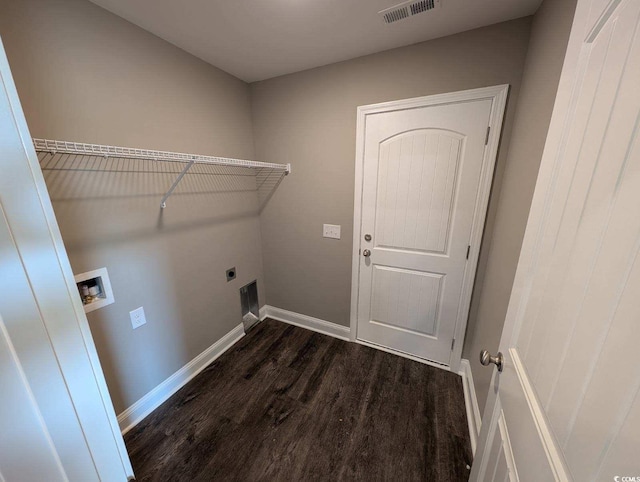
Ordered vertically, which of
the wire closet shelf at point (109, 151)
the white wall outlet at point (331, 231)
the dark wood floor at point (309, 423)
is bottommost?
the dark wood floor at point (309, 423)

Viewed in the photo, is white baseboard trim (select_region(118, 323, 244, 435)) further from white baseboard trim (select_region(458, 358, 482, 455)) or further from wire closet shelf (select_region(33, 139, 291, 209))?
white baseboard trim (select_region(458, 358, 482, 455))

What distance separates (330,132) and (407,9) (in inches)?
33.3

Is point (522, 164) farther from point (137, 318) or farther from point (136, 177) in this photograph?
point (137, 318)

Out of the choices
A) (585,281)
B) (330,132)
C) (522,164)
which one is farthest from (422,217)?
(585,281)

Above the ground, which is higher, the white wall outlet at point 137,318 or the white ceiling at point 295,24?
the white ceiling at point 295,24

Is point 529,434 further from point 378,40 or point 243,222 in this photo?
point 243,222

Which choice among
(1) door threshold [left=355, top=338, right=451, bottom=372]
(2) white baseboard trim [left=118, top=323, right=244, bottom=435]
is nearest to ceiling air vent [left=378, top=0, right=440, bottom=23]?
(1) door threshold [left=355, top=338, right=451, bottom=372]

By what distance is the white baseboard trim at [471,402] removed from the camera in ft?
4.64

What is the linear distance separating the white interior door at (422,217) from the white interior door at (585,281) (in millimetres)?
1002

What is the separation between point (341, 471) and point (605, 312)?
1498mm

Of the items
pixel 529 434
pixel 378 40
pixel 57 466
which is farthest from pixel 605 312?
pixel 378 40

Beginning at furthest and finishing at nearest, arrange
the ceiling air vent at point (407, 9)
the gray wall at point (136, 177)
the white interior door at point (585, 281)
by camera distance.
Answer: the ceiling air vent at point (407, 9), the gray wall at point (136, 177), the white interior door at point (585, 281)

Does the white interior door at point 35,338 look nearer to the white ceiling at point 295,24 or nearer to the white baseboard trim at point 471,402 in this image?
the white ceiling at point 295,24

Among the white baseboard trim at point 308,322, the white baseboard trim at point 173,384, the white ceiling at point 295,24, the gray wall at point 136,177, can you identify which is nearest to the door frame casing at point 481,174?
the white ceiling at point 295,24
